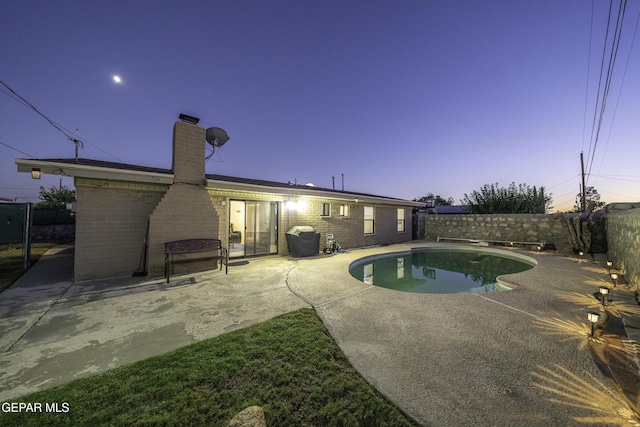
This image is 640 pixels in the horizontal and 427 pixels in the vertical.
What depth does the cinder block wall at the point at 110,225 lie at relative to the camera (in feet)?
17.4

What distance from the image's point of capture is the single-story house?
5324mm

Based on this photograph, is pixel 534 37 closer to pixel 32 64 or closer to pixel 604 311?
pixel 604 311

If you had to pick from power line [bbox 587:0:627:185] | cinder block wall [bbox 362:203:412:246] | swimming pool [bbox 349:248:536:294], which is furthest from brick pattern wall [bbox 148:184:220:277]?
power line [bbox 587:0:627:185]

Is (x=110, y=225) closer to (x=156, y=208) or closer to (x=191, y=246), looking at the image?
(x=156, y=208)

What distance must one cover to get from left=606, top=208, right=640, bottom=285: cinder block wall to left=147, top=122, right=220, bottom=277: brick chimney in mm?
10167

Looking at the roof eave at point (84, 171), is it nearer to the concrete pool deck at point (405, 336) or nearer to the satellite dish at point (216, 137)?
the satellite dish at point (216, 137)

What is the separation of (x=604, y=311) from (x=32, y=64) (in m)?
20.1

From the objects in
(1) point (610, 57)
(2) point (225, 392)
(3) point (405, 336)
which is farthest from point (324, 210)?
(1) point (610, 57)

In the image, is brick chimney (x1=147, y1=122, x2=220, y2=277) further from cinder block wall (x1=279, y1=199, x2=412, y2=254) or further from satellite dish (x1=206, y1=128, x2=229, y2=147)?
cinder block wall (x1=279, y1=199, x2=412, y2=254)

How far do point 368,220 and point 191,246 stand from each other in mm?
9026

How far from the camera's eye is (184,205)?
6.26m

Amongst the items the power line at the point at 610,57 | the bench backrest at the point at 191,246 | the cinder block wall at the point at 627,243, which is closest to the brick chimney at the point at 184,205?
the bench backrest at the point at 191,246

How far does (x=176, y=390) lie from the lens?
1958mm

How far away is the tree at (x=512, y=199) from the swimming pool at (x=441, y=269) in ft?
23.5
